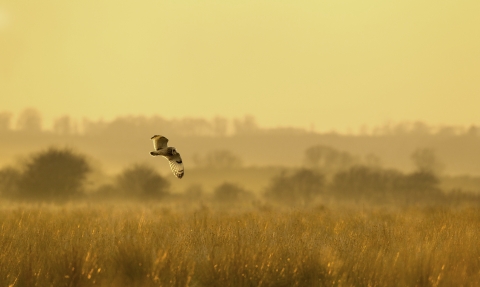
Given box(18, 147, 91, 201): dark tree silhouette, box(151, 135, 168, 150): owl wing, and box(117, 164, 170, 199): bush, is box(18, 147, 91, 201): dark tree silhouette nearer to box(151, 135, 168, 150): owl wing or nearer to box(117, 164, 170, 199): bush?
box(117, 164, 170, 199): bush

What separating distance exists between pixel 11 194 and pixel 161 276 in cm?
3808

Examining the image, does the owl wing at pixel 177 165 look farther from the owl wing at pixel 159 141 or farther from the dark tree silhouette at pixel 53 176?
the dark tree silhouette at pixel 53 176

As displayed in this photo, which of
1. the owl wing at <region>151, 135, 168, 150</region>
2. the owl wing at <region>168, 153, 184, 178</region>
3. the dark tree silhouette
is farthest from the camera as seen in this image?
the dark tree silhouette

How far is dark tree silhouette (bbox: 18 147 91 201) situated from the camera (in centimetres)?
4188

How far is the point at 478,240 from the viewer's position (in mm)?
11023

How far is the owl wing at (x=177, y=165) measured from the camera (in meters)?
11.7

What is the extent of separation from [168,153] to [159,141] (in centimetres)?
35

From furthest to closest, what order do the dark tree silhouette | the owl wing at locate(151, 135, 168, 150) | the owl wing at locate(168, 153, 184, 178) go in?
the dark tree silhouette, the owl wing at locate(168, 153, 184, 178), the owl wing at locate(151, 135, 168, 150)

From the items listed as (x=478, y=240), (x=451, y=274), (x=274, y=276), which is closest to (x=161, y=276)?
(x=274, y=276)

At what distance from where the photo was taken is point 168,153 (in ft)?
35.9

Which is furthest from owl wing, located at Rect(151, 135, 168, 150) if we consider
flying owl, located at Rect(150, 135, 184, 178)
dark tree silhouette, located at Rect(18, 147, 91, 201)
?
dark tree silhouette, located at Rect(18, 147, 91, 201)

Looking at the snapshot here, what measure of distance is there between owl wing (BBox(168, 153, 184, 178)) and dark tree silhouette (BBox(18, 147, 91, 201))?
1249 inches

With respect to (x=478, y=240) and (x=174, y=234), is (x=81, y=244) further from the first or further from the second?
(x=478, y=240)

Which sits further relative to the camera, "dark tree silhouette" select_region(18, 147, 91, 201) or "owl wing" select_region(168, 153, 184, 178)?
"dark tree silhouette" select_region(18, 147, 91, 201)
